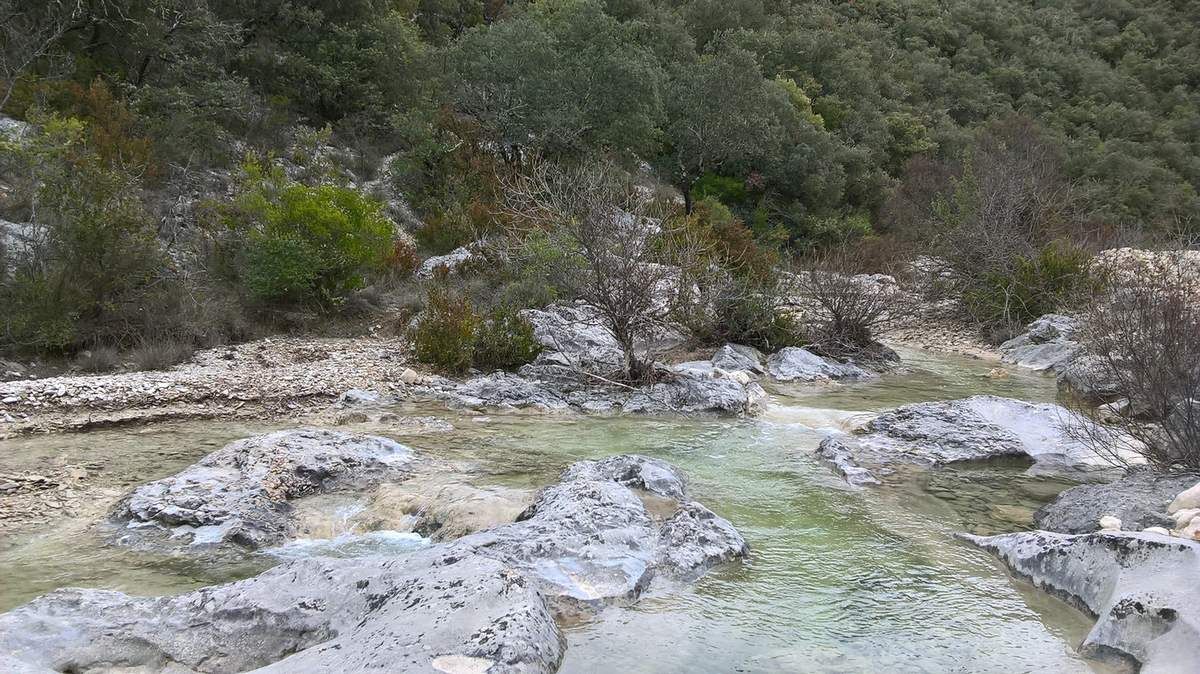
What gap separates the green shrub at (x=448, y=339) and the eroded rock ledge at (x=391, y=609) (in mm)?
5360

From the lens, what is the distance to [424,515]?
18.2ft

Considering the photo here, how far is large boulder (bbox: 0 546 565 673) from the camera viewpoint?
3.36 metres

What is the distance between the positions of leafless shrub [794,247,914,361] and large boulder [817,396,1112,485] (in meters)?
4.45

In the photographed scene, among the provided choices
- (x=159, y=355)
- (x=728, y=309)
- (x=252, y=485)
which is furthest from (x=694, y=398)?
(x=159, y=355)

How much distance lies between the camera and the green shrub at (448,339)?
10.1 meters

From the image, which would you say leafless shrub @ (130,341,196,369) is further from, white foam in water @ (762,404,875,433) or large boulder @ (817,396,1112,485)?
large boulder @ (817,396,1112,485)

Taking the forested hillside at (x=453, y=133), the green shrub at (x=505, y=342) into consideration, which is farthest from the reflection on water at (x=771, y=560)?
the forested hillside at (x=453, y=133)

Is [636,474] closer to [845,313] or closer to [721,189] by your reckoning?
[845,313]

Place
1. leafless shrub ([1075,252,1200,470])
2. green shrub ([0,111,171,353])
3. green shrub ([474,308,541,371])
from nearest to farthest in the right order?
leafless shrub ([1075,252,1200,470]), green shrub ([0,111,171,353]), green shrub ([474,308,541,371])

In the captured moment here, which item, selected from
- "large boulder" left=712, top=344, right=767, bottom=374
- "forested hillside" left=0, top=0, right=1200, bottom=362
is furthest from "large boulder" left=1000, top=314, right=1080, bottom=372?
"large boulder" left=712, top=344, right=767, bottom=374

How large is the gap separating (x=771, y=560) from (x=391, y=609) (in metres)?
2.44

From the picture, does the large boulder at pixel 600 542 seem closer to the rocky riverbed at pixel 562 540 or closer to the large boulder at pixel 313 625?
the rocky riverbed at pixel 562 540

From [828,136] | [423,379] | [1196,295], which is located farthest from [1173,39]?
[423,379]

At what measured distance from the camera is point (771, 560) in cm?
504
